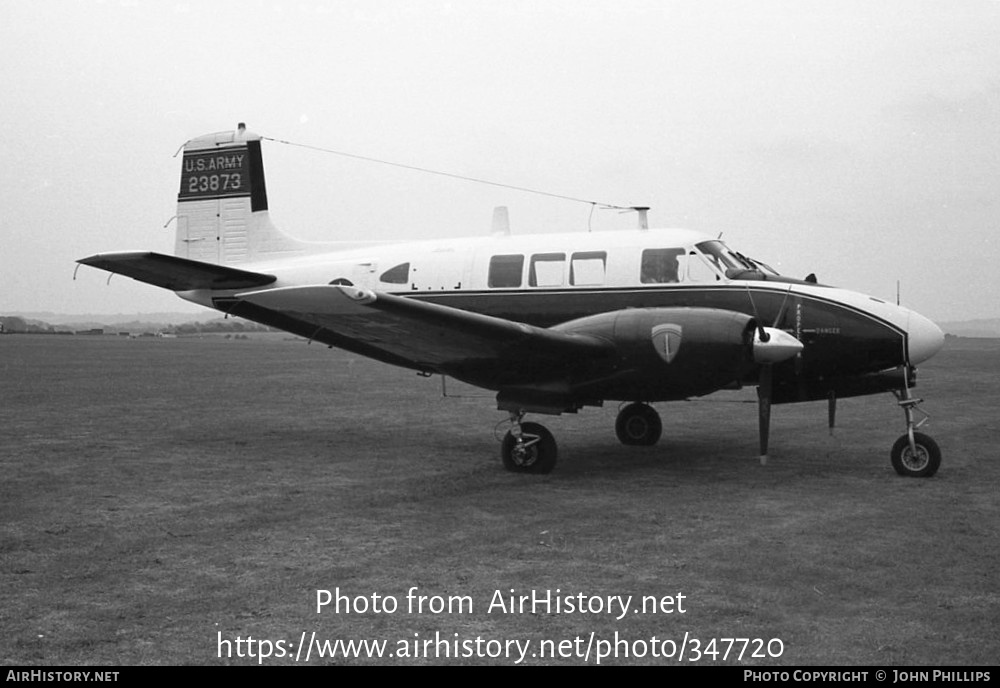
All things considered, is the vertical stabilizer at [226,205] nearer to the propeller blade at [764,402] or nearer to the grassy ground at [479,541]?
the grassy ground at [479,541]

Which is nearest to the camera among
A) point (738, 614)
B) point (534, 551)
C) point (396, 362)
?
point (738, 614)

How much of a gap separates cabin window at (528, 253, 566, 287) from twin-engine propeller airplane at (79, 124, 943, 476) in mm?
19

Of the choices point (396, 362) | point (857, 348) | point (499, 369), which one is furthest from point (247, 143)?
point (857, 348)

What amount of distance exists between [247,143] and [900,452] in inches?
433

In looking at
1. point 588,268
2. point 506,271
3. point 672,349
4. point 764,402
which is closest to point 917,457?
point 764,402

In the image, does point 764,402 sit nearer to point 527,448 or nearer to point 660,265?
point 660,265

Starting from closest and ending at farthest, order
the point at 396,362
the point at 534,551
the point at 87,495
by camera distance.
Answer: the point at 534,551 → the point at 87,495 → the point at 396,362

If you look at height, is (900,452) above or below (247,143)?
below

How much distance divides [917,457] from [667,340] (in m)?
3.23

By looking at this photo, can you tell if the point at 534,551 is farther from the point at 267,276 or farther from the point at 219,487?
the point at 267,276

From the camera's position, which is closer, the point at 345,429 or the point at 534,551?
the point at 534,551

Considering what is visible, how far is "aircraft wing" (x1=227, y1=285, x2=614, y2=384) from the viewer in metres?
8.15

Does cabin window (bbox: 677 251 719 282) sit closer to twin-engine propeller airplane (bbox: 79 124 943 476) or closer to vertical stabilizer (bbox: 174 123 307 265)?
twin-engine propeller airplane (bbox: 79 124 943 476)

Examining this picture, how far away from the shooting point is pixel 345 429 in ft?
46.4
